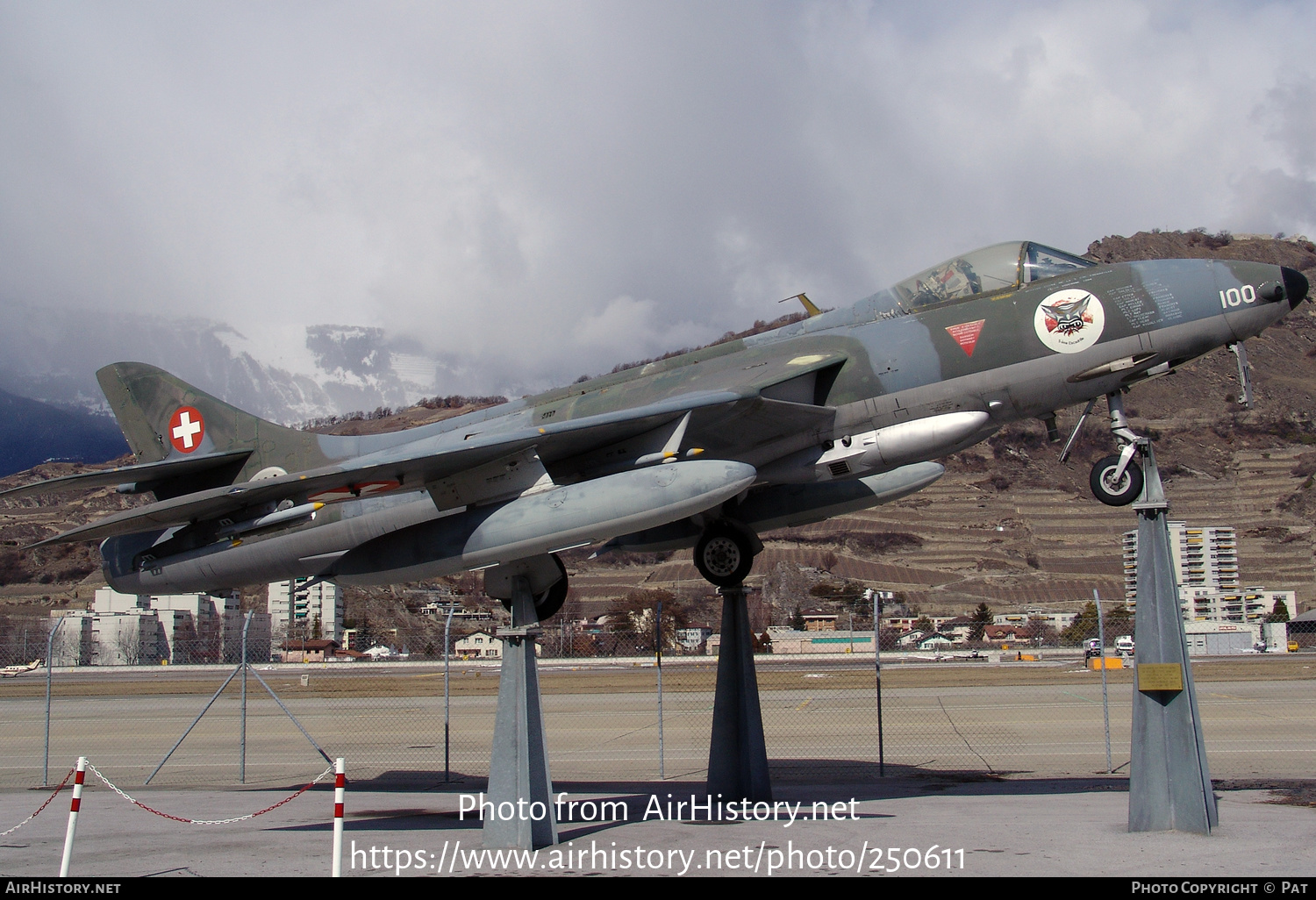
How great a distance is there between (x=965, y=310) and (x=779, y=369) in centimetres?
216

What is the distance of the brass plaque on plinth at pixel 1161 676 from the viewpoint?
31.0 ft

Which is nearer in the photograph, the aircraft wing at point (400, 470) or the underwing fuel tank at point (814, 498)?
the aircraft wing at point (400, 470)

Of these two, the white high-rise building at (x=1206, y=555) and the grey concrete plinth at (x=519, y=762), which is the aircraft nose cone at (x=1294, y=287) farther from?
the white high-rise building at (x=1206, y=555)

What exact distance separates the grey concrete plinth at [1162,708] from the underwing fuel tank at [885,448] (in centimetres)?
184

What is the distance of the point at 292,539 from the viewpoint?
12305mm

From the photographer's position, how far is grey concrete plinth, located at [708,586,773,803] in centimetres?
1173

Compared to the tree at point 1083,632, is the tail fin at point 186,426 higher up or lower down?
higher up

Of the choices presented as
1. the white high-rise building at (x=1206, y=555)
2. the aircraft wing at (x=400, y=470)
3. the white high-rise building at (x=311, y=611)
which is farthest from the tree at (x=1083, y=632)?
the white high-rise building at (x=1206, y=555)

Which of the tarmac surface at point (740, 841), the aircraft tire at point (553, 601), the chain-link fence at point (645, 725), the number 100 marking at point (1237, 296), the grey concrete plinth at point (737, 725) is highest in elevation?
A: the number 100 marking at point (1237, 296)

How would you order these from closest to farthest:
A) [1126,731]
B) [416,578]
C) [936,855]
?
[936,855], [416,578], [1126,731]

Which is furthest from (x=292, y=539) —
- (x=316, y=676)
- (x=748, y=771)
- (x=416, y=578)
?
(x=316, y=676)

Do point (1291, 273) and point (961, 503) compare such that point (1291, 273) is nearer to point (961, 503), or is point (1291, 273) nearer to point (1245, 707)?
point (1245, 707)

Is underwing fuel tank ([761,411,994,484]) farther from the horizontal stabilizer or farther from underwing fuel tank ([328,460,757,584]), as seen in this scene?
the horizontal stabilizer

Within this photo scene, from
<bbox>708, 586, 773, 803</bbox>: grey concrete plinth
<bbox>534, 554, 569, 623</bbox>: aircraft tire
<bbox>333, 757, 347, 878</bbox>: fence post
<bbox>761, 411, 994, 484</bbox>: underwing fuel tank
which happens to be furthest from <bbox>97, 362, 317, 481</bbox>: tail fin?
<bbox>333, 757, 347, 878</bbox>: fence post
